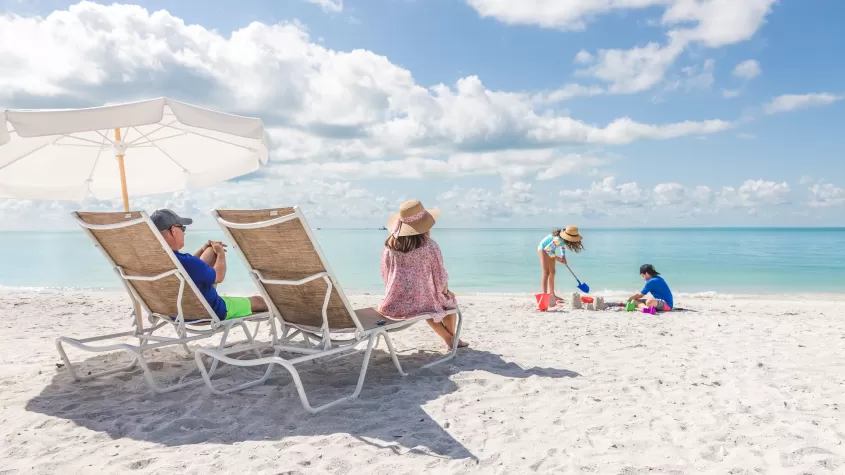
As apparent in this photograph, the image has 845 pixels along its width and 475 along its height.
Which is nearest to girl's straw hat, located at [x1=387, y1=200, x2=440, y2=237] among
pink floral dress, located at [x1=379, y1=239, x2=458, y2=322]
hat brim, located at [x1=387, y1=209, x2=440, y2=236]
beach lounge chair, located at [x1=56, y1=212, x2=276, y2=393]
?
hat brim, located at [x1=387, y1=209, x2=440, y2=236]

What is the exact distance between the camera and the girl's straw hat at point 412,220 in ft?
13.7

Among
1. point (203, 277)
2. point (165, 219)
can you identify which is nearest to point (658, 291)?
point (203, 277)

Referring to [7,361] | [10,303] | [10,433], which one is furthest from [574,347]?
[10,303]

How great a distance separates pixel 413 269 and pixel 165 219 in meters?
1.82

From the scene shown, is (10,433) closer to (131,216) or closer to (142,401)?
(142,401)

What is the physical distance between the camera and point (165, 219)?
3.94 meters

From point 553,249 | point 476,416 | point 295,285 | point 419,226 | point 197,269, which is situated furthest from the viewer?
point 553,249

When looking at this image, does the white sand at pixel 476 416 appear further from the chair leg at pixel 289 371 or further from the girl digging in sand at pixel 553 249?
the girl digging in sand at pixel 553 249

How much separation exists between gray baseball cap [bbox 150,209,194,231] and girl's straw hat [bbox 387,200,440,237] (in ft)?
5.10

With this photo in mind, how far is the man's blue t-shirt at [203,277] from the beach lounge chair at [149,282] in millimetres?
86

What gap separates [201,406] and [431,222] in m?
2.02

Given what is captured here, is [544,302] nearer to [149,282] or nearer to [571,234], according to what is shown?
[571,234]

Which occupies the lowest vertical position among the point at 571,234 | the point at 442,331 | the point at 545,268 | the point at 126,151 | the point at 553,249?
the point at 442,331

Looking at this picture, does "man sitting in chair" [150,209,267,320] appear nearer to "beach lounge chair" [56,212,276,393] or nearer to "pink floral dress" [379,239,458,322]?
"beach lounge chair" [56,212,276,393]
